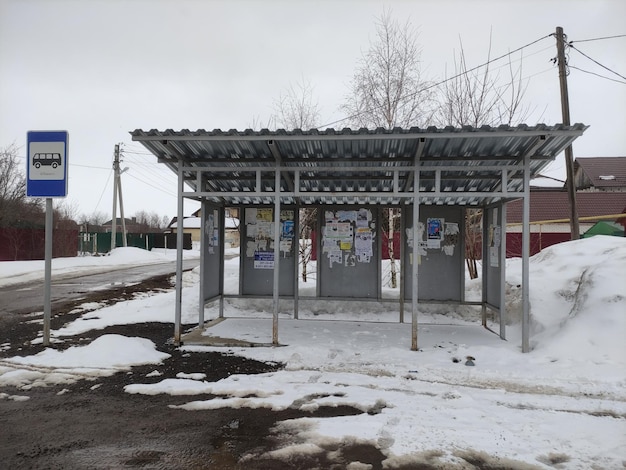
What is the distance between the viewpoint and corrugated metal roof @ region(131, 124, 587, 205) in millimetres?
5516

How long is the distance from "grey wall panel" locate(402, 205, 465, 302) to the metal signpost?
568 cm

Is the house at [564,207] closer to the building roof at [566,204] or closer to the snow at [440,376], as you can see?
the building roof at [566,204]

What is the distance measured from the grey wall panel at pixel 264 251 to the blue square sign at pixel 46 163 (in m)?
3.19

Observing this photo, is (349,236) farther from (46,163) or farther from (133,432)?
(133,432)

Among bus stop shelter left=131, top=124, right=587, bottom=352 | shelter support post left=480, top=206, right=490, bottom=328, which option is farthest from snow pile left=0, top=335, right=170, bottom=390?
shelter support post left=480, top=206, right=490, bottom=328

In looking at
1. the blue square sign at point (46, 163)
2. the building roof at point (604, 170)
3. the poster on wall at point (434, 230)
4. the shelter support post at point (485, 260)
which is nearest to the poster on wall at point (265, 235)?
the poster on wall at point (434, 230)

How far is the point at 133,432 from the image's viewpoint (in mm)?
3594

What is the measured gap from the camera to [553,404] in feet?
13.9

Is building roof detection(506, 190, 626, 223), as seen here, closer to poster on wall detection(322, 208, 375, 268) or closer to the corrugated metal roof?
poster on wall detection(322, 208, 375, 268)

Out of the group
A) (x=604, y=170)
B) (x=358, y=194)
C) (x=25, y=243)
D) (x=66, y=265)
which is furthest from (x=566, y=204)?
(x=25, y=243)

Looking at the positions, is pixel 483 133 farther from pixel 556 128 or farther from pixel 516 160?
pixel 516 160

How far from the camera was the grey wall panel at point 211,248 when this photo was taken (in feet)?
24.4

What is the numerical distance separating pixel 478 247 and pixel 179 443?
12.0m

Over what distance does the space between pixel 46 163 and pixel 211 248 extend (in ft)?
9.23
